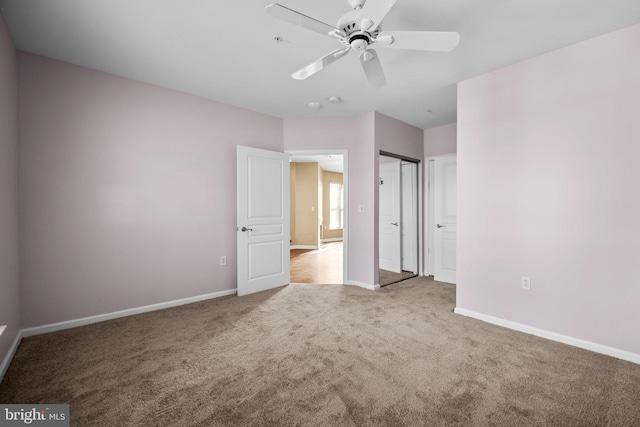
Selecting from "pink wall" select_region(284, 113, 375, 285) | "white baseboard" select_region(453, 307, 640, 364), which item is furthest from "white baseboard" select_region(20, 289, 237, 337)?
"white baseboard" select_region(453, 307, 640, 364)

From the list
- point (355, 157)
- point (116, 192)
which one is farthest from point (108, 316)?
point (355, 157)

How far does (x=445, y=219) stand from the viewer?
15.7 ft

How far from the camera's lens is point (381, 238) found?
18.2 ft

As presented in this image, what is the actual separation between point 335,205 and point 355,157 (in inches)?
229

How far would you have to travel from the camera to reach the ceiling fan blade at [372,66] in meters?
2.04

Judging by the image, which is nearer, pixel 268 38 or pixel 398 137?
pixel 268 38

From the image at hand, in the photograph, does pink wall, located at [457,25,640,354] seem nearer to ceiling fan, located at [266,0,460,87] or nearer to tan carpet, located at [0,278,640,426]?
tan carpet, located at [0,278,640,426]

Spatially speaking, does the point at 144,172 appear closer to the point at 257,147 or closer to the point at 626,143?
the point at 257,147

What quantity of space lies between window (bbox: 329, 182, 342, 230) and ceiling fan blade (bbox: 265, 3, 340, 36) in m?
8.10

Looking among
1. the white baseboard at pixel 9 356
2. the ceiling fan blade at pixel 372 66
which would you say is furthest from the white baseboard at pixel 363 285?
the white baseboard at pixel 9 356

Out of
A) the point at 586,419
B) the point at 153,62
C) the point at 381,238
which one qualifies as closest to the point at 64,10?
the point at 153,62

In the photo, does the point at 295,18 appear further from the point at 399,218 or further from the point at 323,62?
the point at 399,218

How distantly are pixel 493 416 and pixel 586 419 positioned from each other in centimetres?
51

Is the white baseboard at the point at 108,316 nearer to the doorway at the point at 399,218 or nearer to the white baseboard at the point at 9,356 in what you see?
the white baseboard at the point at 9,356
